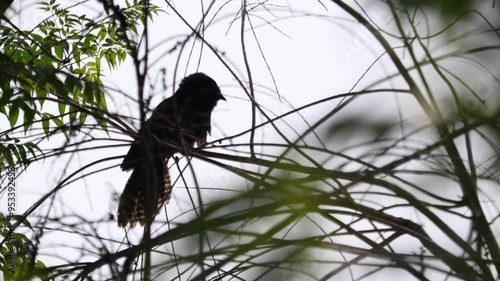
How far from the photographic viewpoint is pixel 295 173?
120 centimetres

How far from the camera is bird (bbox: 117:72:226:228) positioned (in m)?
1.36

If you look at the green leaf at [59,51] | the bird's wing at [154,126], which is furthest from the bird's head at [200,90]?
the green leaf at [59,51]

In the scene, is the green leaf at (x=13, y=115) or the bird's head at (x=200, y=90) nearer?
the green leaf at (x=13, y=115)

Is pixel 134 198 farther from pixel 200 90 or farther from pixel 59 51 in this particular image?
pixel 200 90

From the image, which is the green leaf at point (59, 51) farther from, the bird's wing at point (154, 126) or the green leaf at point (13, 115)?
the bird's wing at point (154, 126)

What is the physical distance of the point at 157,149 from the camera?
2105 mm

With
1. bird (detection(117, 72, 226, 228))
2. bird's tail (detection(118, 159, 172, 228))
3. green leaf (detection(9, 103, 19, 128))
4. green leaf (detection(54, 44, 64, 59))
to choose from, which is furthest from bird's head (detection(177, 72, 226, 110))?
green leaf (detection(9, 103, 19, 128))

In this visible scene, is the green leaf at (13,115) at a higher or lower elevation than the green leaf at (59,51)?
lower

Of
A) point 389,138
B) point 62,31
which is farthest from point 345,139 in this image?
point 62,31

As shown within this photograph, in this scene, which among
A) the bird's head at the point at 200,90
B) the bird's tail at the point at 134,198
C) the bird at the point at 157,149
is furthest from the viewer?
the bird's head at the point at 200,90

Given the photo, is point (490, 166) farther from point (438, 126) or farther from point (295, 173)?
point (295, 173)

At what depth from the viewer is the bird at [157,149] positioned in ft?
4.47

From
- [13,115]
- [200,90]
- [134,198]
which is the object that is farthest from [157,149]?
[200,90]

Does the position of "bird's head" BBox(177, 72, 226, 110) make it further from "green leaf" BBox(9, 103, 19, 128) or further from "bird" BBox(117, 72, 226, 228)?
"green leaf" BBox(9, 103, 19, 128)
